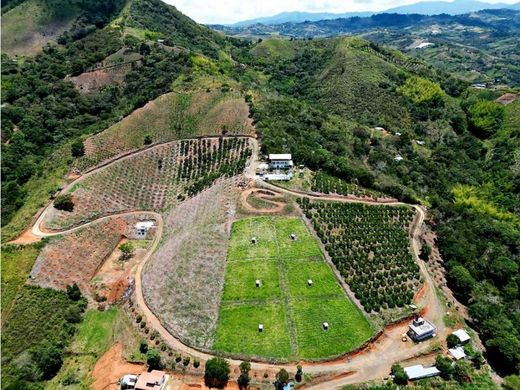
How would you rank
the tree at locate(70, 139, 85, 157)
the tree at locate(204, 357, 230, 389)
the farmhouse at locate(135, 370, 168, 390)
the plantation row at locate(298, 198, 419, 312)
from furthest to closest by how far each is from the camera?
the tree at locate(70, 139, 85, 157) < the plantation row at locate(298, 198, 419, 312) < the tree at locate(204, 357, 230, 389) < the farmhouse at locate(135, 370, 168, 390)

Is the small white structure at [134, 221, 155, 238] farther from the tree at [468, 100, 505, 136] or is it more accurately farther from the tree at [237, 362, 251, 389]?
the tree at [468, 100, 505, 136]

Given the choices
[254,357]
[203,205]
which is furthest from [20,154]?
[254,357]

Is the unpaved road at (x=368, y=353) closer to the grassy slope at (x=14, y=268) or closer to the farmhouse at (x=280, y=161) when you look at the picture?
the grassy slope at (x=14, y=268)

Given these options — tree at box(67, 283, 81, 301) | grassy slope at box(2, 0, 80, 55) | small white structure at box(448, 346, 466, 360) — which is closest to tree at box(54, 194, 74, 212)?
tree at box(67, 283, 81, 301)

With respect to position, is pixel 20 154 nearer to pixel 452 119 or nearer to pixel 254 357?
pixel 254 357

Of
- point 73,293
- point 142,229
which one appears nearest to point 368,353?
point 73,293

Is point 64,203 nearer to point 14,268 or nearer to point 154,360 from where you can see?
point 14,268

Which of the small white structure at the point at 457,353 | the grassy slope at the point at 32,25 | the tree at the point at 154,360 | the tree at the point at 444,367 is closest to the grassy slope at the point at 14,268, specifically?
the tree at the point at 154,360
